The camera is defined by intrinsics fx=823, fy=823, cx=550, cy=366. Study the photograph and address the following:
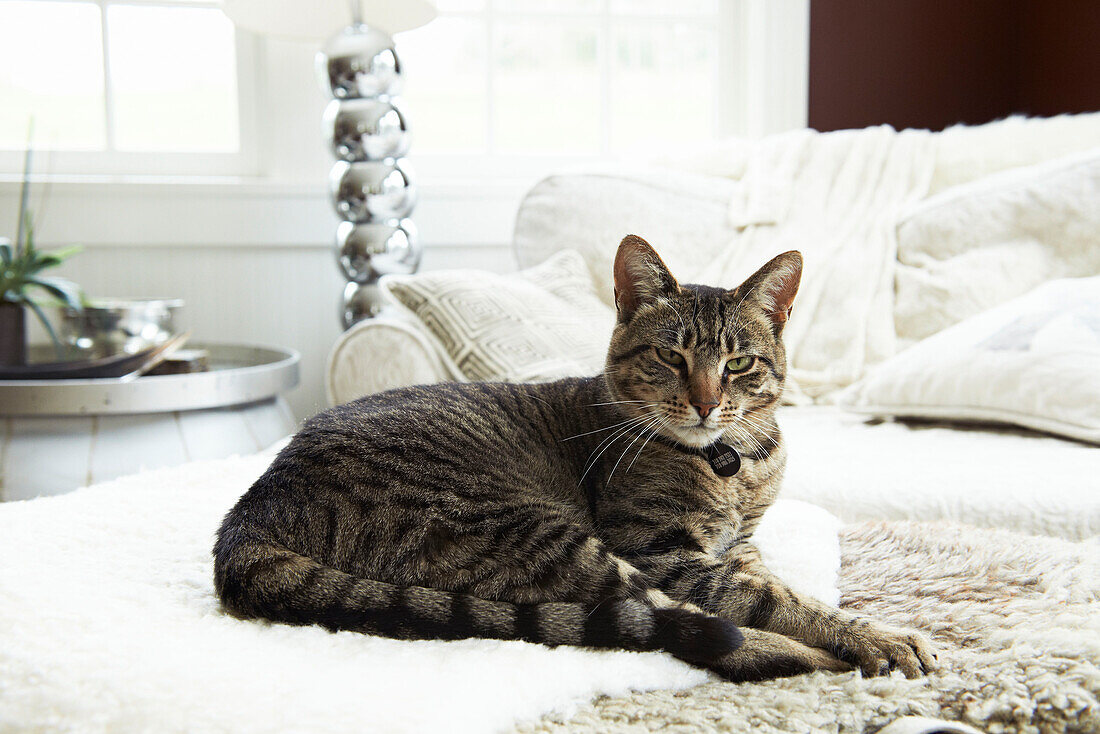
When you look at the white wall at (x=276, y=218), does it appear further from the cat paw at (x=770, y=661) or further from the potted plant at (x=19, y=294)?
the cat paw at (x=770, y=661)

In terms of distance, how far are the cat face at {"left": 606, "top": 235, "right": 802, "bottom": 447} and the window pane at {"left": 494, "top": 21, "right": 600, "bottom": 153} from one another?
2.01 meters

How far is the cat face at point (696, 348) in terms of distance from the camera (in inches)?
40.9

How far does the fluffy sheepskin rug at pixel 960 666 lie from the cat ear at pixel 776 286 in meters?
0.35

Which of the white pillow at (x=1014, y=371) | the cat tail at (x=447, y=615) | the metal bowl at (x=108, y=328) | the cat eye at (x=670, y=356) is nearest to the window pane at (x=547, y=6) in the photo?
the metal bowl at (x=108, y=328)

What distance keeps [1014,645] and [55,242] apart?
277cm

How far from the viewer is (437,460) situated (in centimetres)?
95

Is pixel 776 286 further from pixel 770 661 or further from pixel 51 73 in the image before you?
pixel 51 73

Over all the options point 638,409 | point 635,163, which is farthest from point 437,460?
point 635,163

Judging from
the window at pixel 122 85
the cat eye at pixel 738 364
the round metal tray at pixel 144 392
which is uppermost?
the window at pixel 122 85

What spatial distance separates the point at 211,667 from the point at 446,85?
8.52 feet

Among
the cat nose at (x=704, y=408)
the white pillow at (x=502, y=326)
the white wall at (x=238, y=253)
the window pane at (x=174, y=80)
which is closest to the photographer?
the cat nose at (x=704, y=408)

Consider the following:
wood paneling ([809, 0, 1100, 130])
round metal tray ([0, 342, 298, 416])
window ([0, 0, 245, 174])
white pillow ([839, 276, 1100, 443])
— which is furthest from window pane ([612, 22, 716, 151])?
round metal tray ([0, 342, 298, 416])

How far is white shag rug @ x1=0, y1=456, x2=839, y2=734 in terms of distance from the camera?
2.10 ft

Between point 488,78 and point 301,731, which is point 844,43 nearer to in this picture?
point 488,78
